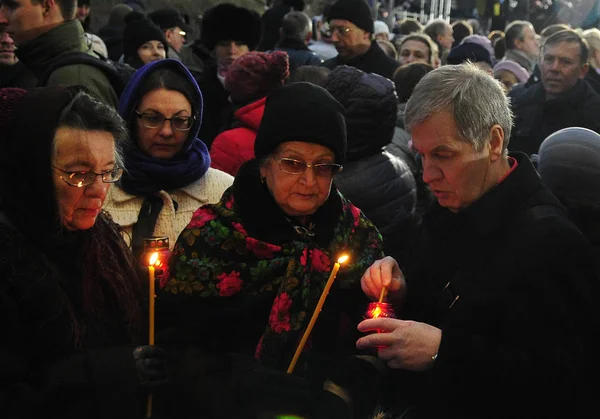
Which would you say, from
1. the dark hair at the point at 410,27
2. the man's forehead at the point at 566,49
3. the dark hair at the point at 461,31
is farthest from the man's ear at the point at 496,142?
the dark hair at the point at 461,31

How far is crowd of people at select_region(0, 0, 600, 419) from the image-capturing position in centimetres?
254

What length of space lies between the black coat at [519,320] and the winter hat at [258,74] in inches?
103

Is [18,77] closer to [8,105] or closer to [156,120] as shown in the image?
[156,120]

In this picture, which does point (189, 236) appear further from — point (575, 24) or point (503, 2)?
point (503, 2)

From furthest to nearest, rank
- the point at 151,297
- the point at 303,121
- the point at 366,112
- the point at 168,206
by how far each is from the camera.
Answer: the point at 366,112
the point at 168,206
the point at 303,121
the point at 151,297

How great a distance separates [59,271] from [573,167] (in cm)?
194

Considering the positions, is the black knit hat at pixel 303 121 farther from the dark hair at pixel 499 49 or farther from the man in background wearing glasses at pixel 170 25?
the dark hair at pixel 499 49

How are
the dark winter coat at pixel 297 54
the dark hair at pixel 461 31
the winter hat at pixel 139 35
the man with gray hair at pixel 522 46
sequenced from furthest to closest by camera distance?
1. the dark hair at pixel 461 31
2. the man with gray hair at pixel 522 46
3. the dark winter coat at pixel 297 54
4. the winter hat at pixel 139 35

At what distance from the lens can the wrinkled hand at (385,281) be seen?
3.01 metres

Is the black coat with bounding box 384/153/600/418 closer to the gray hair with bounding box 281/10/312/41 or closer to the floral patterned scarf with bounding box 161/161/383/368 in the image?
the floral patterned scarf with bounding box 161/161/383/368

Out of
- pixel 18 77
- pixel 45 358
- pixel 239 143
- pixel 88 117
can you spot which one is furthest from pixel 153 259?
pixel 18 77

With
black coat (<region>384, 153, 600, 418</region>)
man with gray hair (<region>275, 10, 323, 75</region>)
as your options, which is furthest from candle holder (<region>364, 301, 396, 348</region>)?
man with gray hair (<region>275, 10, 323, 75</region>)

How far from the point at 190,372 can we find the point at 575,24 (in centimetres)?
1144

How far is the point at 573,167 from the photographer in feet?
11.0
